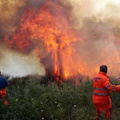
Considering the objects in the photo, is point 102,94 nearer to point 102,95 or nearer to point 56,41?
point 102,95

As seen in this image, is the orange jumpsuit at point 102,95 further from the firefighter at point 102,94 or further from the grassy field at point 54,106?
the grassy field at point 54,106

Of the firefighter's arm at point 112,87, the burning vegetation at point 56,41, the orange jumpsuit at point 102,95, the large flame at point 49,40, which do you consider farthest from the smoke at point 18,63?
the firefighter's arm at point 112,87

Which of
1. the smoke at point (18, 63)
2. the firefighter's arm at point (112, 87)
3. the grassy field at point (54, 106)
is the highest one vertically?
the smoke at point (18, 63)

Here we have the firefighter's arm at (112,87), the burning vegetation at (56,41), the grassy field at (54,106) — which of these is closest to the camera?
the firefighter's arm at (112,87)

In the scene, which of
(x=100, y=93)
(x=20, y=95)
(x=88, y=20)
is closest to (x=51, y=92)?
(x=20, y=95)

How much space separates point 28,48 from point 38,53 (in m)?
0.69

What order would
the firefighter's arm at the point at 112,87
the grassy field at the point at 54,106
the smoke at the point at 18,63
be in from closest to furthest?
the firefighter's arm at the point at 112,87, the grassy field at the point at 54,106, the smoke at the point at 18,63

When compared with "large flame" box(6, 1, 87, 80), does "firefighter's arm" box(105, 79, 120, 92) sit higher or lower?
lower

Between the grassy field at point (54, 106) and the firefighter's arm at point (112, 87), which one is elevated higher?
the firefighter's arm at point (112, 87)

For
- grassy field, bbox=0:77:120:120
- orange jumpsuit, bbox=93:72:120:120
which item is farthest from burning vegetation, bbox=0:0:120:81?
orange jumpsuit, bbox=93:72:120:120

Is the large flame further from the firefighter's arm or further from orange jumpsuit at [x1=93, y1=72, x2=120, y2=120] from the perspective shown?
the firefighter's arm

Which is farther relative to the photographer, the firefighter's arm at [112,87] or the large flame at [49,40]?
the large flame at [49,40]

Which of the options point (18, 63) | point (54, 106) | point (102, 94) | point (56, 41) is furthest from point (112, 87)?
point (18, 63)

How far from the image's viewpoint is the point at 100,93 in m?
6.88
